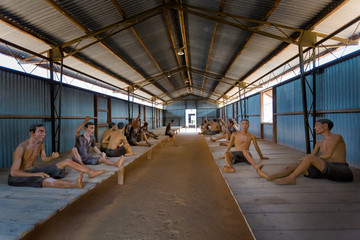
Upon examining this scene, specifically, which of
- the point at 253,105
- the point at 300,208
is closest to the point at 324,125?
the point at 300,208

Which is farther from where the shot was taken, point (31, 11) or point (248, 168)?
point (31, 11)

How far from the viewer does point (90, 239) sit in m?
2.47

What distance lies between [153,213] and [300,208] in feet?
7.09

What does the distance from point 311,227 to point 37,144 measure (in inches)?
152

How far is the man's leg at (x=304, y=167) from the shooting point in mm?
2732

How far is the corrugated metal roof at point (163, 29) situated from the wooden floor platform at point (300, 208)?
161 inches

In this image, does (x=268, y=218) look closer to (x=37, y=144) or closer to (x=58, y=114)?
(x=37, y=144)

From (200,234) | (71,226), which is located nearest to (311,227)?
(200,234)

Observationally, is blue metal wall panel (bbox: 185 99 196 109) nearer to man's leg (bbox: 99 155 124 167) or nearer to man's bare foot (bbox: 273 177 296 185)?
man's leg (bbox: 99 155 124 167)

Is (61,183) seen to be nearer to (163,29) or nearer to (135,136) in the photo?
(135,136)

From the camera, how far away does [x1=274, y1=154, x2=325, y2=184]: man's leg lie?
2.73m

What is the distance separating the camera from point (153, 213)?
3.12 meters

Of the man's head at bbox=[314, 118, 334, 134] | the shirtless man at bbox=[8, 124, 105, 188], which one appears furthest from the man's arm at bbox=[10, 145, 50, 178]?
the man's head at bbox=[314, 118, 334, 134]

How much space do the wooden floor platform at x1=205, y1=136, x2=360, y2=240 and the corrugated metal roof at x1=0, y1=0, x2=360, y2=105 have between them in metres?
4.09
